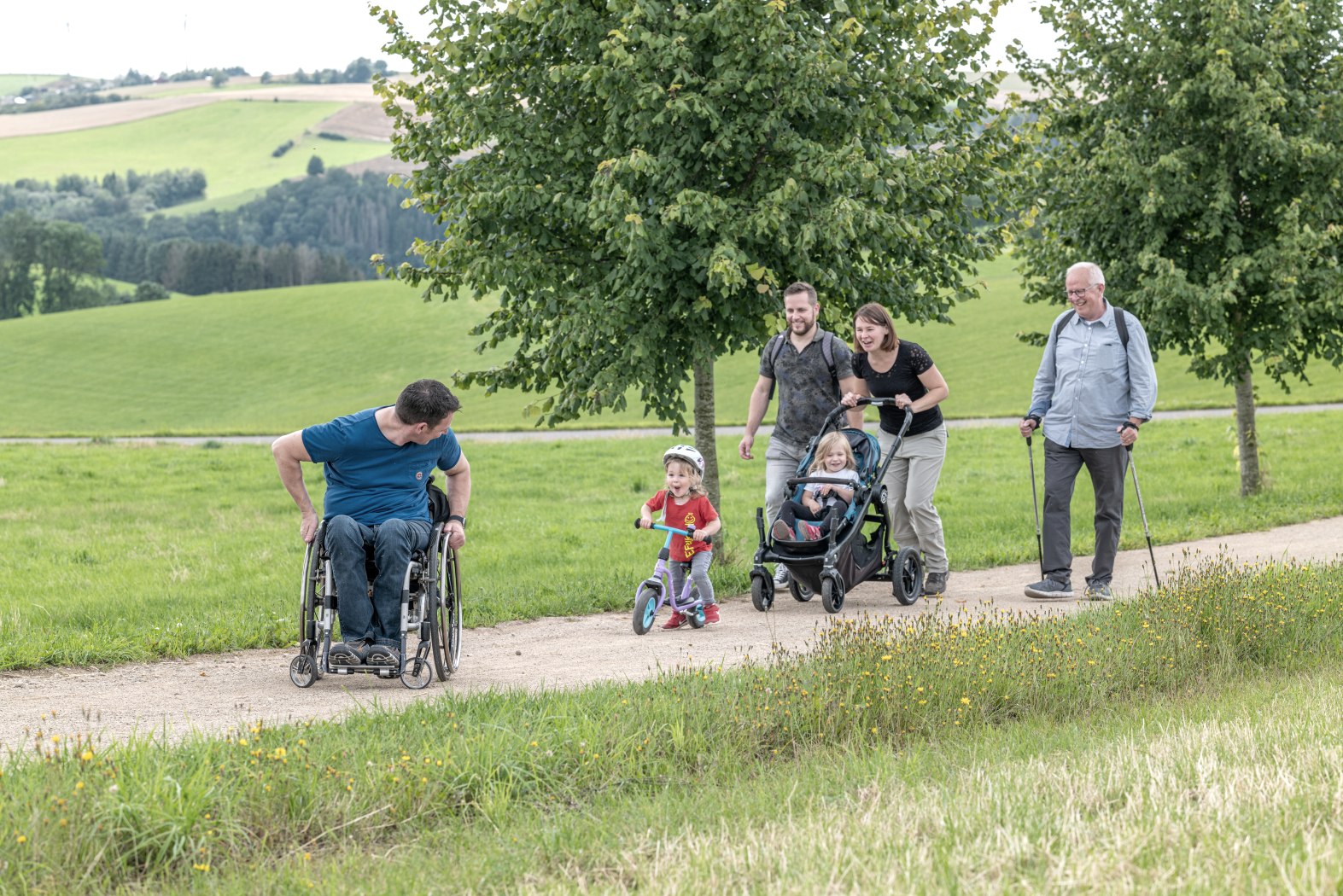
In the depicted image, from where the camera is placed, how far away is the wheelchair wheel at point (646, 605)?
9.18 m

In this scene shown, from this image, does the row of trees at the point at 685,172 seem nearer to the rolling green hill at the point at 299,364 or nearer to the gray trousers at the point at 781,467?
the gray trousers at the point at 781,467

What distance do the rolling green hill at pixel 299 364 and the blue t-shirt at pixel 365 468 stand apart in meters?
31.7

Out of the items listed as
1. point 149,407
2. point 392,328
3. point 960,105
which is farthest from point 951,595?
point 392,328

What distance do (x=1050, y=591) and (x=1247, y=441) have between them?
8803mm

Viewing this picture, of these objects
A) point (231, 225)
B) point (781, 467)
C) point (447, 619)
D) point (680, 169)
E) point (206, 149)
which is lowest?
point (447, 619)

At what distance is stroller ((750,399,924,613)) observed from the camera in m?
9.79

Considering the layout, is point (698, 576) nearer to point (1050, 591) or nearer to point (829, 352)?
point (829, 352)

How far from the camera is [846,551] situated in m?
9.86

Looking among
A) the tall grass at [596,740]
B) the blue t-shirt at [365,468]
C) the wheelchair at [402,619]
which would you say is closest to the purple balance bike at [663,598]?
the tall grass at [596,740]

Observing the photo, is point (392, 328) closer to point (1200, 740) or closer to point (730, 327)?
point (730, 327)

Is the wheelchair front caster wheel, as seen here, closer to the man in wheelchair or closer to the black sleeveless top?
the man in wheelchair

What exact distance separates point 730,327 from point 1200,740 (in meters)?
6.73

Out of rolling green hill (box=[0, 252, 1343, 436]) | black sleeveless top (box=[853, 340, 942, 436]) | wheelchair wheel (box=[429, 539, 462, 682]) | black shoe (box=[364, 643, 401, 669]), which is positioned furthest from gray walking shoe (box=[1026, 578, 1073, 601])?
rolling green hill (box=[0, 252, 1343, 436])

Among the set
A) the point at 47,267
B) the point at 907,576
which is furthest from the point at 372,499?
the point at 47,267
